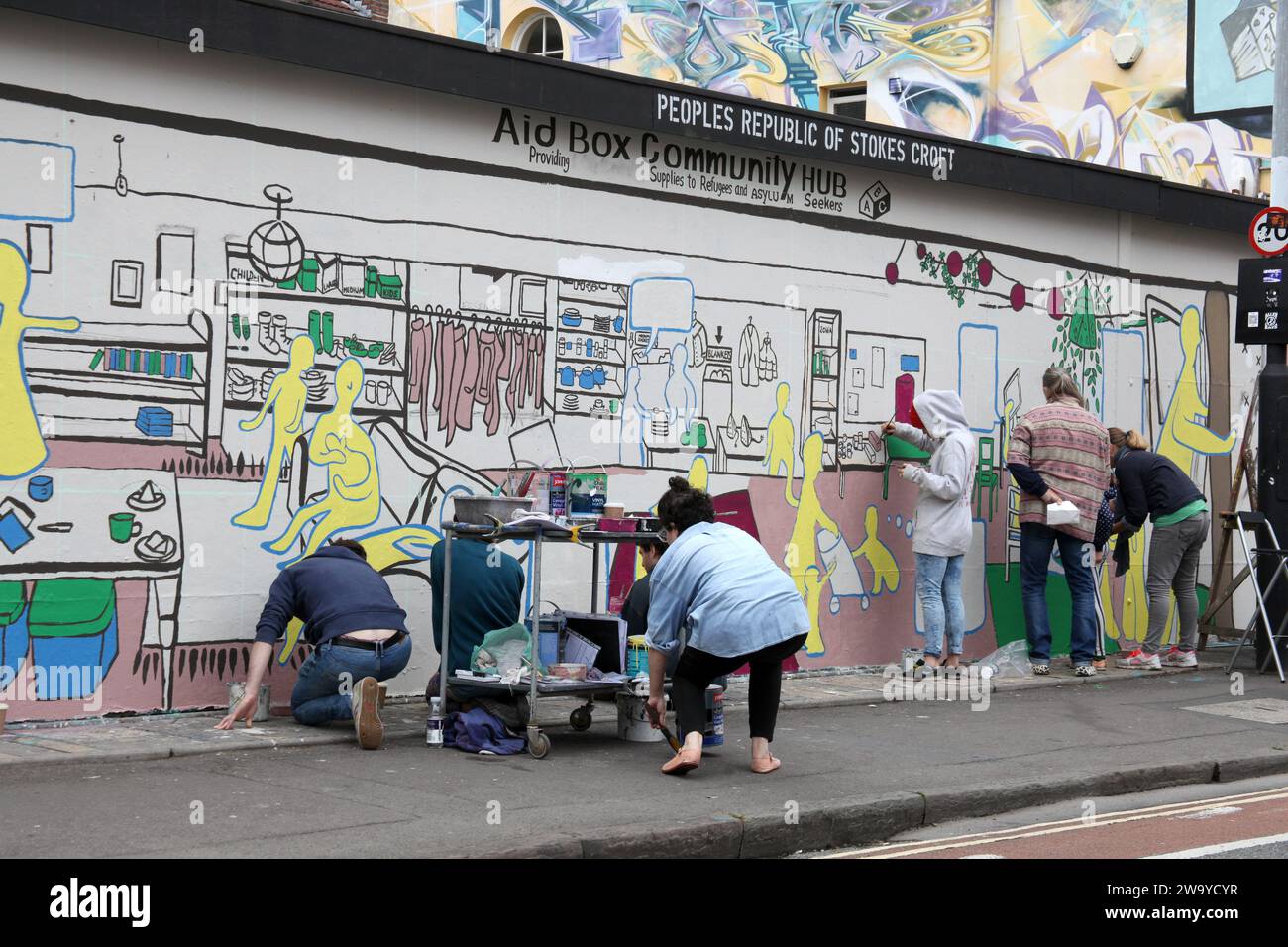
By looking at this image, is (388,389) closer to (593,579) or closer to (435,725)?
(593,579)

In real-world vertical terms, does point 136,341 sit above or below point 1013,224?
below

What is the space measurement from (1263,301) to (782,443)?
4.44 metres

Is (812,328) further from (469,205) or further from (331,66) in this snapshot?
(331,66)

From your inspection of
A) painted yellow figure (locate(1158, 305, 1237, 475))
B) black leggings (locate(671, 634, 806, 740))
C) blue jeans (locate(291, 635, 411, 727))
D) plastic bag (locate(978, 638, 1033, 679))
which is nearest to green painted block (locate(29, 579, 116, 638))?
blue jeans (locate(291, 635, 411, 727))

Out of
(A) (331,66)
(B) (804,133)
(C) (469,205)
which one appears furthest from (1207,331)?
(A) (331,66)

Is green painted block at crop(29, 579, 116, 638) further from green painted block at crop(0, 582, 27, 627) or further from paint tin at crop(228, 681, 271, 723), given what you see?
paint tin at crop(228, 681, 271, 723)

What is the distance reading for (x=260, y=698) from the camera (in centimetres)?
916

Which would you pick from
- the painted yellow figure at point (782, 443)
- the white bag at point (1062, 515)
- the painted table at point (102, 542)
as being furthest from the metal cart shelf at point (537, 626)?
the white bag at point (1062, 515)

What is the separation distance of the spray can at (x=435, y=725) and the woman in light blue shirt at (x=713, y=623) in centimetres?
129

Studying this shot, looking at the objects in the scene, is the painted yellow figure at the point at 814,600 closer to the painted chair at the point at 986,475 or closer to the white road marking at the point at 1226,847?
the painted chair at the point at 986,475

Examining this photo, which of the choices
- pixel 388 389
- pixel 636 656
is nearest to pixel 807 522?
pixel 636 656

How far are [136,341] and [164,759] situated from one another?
244 cm

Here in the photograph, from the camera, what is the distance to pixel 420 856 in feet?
20.5

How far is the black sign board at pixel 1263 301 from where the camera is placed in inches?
520
